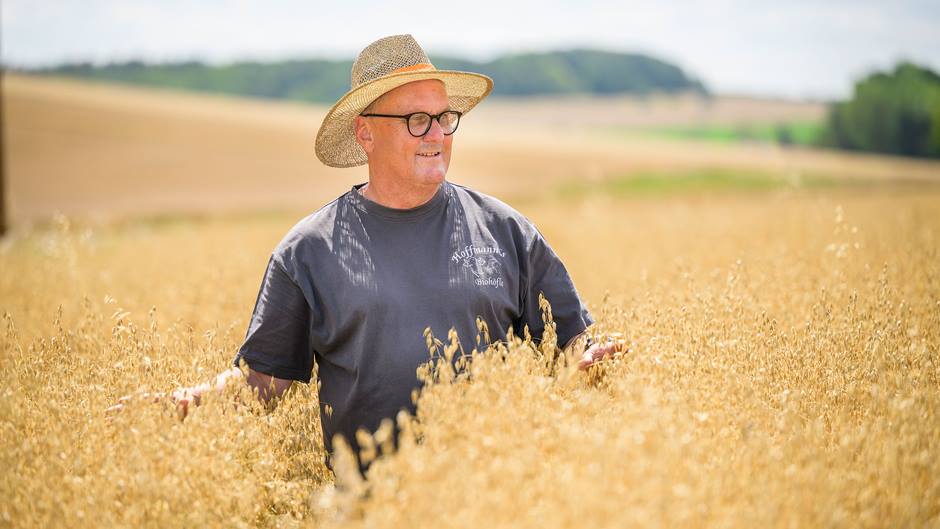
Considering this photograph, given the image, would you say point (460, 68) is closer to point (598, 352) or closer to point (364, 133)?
point (364, 133)

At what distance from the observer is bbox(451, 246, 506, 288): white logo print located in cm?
306

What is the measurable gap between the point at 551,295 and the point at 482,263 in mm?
354

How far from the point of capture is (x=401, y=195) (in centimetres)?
315

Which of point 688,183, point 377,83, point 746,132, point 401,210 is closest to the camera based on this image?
point 377,83

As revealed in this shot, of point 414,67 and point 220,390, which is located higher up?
point 414,67

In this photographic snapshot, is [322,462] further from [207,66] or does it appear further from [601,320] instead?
[207,66]

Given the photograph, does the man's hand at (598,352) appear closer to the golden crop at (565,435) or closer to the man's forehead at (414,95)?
the golden crop at (565,435)

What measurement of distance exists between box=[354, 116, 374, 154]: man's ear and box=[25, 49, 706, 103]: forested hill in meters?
91.4

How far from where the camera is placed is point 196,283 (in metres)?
6.20

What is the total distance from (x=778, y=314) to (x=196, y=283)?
4.40 metres

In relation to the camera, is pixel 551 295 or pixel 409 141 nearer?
pixel 409 141

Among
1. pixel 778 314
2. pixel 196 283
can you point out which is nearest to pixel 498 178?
pixel 196 283

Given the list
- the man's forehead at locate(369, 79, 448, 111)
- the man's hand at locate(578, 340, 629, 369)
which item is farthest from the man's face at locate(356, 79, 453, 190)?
the man's hand at locate(578, 340, 629, 369)

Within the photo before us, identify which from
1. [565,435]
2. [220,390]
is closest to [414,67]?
[220,390]
